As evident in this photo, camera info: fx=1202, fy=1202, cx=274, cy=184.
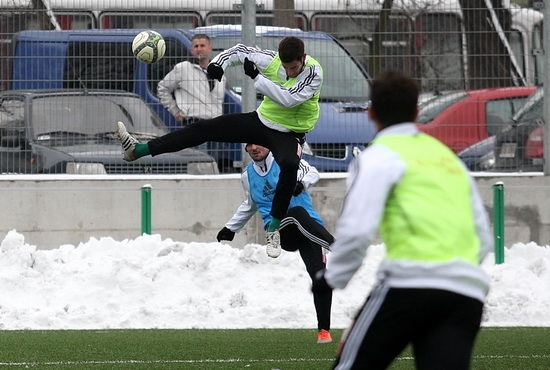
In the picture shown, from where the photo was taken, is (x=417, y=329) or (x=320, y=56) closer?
(x=417, y=329)

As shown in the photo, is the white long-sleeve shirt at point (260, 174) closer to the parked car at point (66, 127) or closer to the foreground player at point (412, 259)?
the parked car at point (66, 127)

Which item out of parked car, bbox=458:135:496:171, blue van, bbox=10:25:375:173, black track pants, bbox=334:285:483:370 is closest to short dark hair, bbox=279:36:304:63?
blue van, bbox=10:25:375:173

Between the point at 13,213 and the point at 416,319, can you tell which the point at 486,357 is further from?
the point at 13,213

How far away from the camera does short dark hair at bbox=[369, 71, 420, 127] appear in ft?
16.0

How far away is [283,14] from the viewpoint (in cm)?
1470

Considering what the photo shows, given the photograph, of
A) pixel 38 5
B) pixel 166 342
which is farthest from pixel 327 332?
pixel 38 5

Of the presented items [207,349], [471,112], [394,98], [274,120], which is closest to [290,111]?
[274,120]

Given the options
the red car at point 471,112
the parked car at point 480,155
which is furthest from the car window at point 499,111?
the parked car at point 480,155

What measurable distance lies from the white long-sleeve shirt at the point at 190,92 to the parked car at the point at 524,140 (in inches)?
141

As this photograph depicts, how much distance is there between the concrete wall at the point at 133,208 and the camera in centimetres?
1488

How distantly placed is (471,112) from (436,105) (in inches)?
17.8

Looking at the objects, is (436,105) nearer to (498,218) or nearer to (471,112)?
(471,112)

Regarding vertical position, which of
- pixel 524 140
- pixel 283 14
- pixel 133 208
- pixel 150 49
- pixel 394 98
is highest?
pixel 283 14

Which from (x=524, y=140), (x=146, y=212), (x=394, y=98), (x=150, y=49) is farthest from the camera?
(x=524, y=140)
